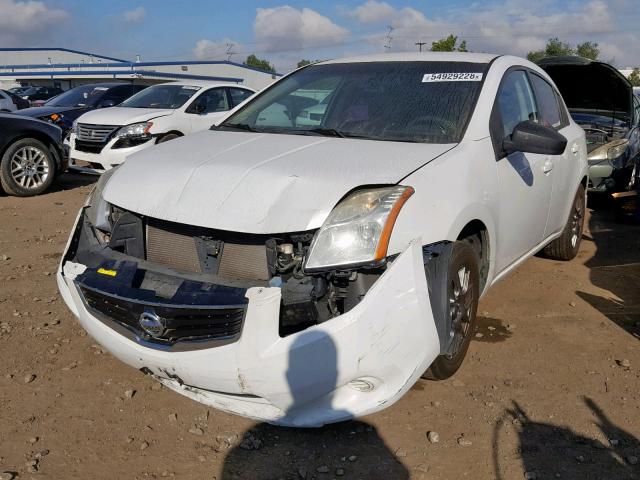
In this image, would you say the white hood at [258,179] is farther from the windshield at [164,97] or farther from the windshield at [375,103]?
the windshield at [164,97]

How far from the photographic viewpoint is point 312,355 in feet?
7.89

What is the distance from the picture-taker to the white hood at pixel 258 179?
2.64 metres

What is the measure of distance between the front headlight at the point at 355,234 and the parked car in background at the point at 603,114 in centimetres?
534

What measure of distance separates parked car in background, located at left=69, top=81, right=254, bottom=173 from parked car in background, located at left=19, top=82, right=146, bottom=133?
2.48 metres

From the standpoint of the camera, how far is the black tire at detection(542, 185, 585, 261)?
519 centimetres

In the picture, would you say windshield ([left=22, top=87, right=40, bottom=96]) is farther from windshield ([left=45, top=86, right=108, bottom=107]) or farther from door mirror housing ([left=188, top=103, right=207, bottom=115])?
door mirror housing ([left=188, top=103, right=207, bottom=115])

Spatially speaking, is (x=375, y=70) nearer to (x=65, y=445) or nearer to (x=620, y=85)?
(x=65, y=445)

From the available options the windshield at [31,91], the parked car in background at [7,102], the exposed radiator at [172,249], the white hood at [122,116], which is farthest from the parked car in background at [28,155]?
the windshield at [31,91]

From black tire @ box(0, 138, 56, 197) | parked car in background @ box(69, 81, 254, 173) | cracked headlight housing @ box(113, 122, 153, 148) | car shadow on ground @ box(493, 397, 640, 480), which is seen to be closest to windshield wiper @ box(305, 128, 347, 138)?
car shadow on ground @ box(493, 397, 640, 480)

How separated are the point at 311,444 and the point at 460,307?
103 cm

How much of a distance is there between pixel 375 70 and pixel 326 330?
221 cm

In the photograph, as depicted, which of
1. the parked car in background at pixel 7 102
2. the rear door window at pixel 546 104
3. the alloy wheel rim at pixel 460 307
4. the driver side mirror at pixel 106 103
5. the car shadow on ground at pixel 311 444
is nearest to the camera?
the car shadow on ground at pixel 311 444

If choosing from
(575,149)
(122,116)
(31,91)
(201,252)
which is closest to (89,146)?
(122,116)

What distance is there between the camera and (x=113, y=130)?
9078 millimetres
